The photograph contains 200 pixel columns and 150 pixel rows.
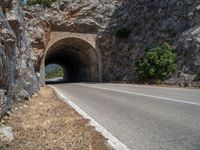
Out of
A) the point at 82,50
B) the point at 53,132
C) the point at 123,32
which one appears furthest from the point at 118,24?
the point at 53,132

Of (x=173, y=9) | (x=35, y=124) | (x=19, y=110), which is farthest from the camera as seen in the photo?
(x=173, y=9)

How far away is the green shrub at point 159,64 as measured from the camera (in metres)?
26.3

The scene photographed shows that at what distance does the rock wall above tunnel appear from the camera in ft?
102

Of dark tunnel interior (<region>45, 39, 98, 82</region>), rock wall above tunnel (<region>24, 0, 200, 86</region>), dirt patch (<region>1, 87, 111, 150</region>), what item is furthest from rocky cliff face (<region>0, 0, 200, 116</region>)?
dirt patch (<region>1, 87, 111, 150</region>)

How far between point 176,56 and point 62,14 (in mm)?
16808

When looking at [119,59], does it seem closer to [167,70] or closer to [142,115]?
[167,70]

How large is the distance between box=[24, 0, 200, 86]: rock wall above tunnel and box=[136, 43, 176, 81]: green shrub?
217 centimetres

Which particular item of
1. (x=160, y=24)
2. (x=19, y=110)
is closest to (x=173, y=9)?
(x=160, y=24)

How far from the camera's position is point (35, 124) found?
8008 mm

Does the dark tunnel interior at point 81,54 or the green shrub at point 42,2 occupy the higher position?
the green shrub at point 42,2

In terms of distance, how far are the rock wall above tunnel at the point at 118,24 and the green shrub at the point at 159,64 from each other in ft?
7.13

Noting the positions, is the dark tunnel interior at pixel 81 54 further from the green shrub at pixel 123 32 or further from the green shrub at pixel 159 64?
the green shrub at pixel 159 64

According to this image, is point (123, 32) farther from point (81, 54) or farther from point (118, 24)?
point (81, 54)

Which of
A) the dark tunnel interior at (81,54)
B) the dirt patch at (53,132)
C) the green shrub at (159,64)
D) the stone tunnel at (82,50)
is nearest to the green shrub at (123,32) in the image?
the stone tunnel at (82,50)
